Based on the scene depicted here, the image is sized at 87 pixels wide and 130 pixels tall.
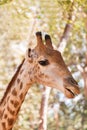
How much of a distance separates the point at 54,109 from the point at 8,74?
597 centimetres

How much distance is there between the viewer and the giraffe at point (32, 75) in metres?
4.66

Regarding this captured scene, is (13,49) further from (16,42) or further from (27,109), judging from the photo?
(27,109)

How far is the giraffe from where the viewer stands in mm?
4656

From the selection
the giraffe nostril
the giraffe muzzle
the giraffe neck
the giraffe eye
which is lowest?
the giraffe neck

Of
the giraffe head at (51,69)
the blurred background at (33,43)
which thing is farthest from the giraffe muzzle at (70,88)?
the blurred background at (33,43)

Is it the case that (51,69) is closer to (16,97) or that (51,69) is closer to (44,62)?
(44,62)

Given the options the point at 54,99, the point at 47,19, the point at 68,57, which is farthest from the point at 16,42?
the point at 54,99

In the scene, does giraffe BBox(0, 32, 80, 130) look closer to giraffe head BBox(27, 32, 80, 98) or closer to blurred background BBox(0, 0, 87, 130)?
giraffe head BBox(27, 32, 80, 98)

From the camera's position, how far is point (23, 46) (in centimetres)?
1534

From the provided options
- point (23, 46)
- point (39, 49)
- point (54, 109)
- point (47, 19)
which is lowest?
point (54, 109)

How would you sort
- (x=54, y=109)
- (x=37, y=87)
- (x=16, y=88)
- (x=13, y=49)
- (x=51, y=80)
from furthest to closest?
(x=54, y=109)
(x=37, y=87)
(x=13, y=49)
(x=16, y=88)
(x=51, y=80)

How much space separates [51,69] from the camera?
466cm

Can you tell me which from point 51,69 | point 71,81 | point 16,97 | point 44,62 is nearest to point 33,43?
point 16,97

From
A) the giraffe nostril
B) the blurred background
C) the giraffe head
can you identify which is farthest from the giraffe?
the blurred background
